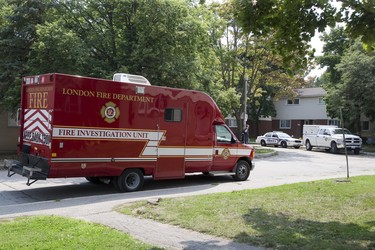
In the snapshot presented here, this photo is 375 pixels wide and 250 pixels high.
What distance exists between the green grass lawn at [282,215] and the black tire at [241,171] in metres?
2.98

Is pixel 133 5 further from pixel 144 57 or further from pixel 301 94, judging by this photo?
pixel 301 94

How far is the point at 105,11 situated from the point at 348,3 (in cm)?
1469

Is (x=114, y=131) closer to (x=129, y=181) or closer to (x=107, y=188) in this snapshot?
(x=129, y=181)

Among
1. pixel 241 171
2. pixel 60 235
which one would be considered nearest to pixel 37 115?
pixel 60 235

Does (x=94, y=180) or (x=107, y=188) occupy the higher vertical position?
(x=94, y=180)

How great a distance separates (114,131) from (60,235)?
5301 mm

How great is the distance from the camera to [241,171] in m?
14.9

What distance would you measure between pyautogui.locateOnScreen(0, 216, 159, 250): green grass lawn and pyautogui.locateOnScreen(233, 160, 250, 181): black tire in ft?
26.7

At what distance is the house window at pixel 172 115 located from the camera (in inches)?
494

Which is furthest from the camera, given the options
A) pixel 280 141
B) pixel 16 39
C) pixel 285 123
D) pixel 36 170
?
pixel 285 123

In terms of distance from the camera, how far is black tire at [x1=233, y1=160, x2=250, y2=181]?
14777 millimetres

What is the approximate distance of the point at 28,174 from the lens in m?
10.6

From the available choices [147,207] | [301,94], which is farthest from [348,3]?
[301,94]

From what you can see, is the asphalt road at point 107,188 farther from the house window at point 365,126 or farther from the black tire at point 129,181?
the house window at point 365,126
